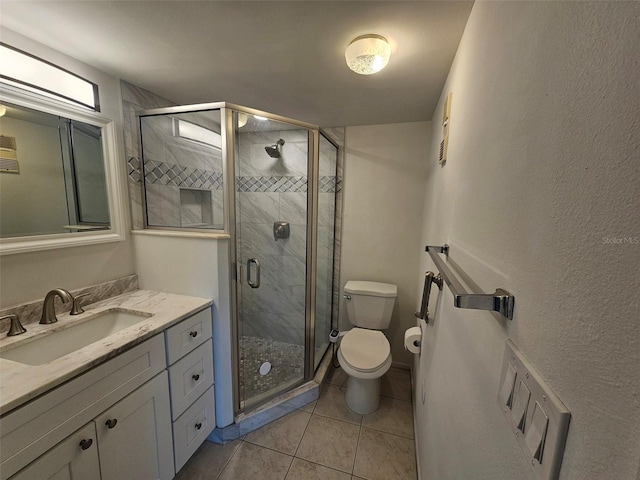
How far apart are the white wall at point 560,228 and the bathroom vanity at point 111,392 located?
1.25 meters

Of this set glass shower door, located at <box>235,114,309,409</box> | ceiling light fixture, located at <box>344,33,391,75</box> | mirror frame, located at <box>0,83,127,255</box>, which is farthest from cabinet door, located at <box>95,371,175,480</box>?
ceiling light fixture, located at <box>344,33,391,75</box>

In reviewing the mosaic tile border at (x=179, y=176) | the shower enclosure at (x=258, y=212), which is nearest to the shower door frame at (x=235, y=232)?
the shower enclosure at (x=258, y=212)

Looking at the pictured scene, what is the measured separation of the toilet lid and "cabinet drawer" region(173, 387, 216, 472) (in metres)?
0.90

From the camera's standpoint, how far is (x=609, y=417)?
26cm

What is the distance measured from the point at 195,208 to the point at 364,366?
1603 millimetres

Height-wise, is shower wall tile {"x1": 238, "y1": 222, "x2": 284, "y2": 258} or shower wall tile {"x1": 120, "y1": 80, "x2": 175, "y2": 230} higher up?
shower wall tile {"x1": 120, "y1": 80, "x2": 175, "y2": 230}

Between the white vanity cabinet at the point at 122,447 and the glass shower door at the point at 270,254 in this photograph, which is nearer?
the white vanity cabinet at the point at 122,447

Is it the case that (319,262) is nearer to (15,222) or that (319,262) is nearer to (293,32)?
(293,32)

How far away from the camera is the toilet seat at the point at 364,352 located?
1687 millimetres

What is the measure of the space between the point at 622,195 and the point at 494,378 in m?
0.45

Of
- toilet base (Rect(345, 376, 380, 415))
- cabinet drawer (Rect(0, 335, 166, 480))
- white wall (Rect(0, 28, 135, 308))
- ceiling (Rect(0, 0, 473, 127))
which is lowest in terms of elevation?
toilet base (Rect(345, 376, 380, 415))

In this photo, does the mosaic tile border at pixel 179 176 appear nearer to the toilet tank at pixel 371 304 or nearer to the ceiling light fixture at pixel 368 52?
the ceiling light fixture at pixel 368 52

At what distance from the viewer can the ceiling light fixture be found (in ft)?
3.73

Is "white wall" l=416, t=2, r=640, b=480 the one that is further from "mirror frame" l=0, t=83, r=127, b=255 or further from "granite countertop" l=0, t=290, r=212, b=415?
"mirror frame" l=0, t=83, r=127, b=255
